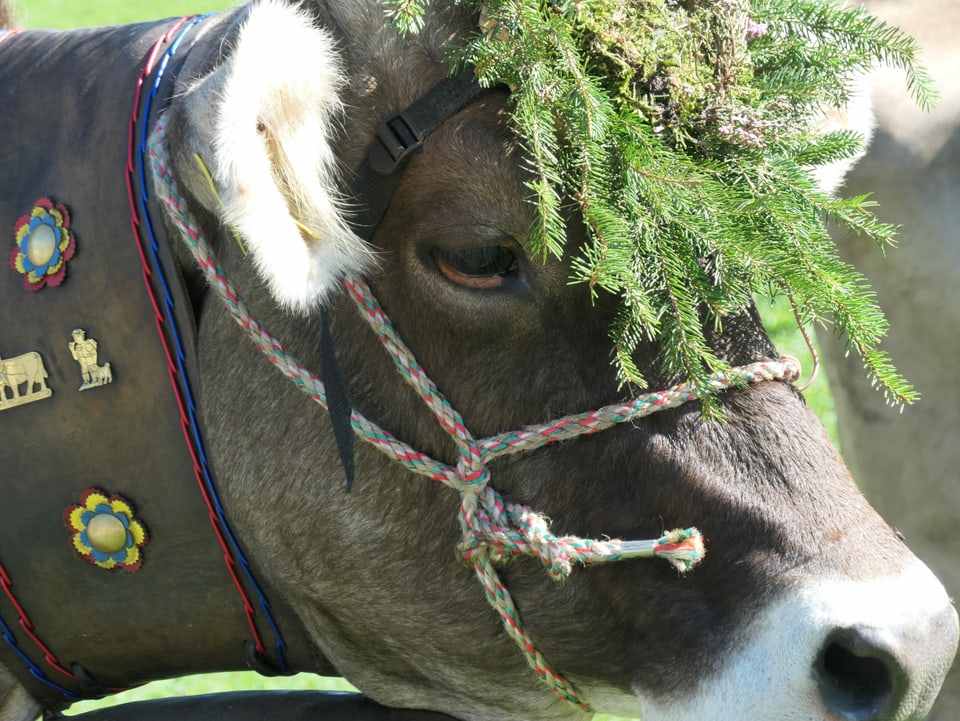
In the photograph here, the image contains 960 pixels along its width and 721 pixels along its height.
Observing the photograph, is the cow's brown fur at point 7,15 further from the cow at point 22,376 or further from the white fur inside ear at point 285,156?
the white fur inside ear at point 285,156

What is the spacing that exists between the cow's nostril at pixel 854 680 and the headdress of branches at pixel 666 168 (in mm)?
504

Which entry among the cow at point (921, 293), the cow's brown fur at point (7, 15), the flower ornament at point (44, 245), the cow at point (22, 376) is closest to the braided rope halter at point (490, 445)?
the flower ornament at point (44, 245)

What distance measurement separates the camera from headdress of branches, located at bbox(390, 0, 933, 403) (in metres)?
2.09

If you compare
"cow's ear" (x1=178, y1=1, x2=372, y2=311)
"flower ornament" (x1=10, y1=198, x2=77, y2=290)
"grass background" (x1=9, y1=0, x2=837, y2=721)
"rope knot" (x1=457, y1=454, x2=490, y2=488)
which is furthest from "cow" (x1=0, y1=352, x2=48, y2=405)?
"grass background" (x1=9, y1=0, x2=837, y2=721)

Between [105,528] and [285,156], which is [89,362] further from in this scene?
[285,156]

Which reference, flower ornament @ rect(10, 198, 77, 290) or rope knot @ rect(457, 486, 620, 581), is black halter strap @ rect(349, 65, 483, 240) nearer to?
rope knot @ rect(457, 486, 620, 581)

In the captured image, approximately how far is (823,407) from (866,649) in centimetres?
513

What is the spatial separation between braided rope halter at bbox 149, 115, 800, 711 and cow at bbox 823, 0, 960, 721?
5.65ft

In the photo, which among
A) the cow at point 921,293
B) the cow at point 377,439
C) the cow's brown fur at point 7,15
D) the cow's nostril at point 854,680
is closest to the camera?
the cow's nostril at point 854,680

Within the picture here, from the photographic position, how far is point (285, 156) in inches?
84.7

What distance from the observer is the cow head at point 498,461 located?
6.77ft

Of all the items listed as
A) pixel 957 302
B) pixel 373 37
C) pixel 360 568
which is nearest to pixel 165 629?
pixel 360 568

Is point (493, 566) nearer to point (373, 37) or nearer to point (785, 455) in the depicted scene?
point (785, 455)

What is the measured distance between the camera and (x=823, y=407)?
22.7 feet
